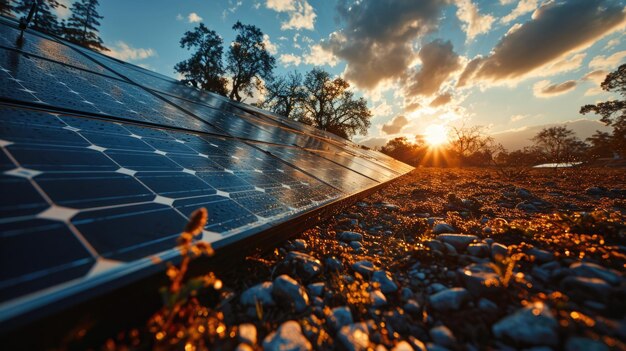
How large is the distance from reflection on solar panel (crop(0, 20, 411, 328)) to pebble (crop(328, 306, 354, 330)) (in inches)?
38.1

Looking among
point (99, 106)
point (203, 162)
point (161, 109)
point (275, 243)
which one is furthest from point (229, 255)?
point (161, 109)

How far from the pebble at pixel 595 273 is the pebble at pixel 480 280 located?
2.05 ft

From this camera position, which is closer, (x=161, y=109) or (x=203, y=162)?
(x=203, y=162)

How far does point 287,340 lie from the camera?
162 cm

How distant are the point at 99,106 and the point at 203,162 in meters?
2.00

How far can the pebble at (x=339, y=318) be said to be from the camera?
1877 millimetres

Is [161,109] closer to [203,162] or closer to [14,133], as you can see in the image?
[203,162]

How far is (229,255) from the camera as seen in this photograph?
209cm

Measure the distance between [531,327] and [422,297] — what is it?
75 centimetres

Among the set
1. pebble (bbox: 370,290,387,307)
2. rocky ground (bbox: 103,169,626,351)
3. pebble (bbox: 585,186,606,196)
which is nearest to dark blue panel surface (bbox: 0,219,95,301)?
rocky ground (bbox: 103,169,626,351)

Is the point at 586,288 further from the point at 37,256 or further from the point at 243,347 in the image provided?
the point at 37,256

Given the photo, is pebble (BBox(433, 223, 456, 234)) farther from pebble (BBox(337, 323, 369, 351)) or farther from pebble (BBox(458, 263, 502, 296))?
pebble (BBox(337, 323, 369, 351))

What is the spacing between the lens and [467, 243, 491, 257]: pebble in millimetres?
2754

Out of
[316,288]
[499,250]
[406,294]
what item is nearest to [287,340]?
[316,288]
